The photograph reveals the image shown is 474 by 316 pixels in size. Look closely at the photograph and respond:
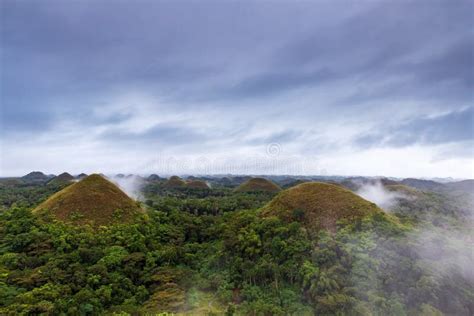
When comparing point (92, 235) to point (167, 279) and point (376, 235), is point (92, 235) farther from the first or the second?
point (376, 235)

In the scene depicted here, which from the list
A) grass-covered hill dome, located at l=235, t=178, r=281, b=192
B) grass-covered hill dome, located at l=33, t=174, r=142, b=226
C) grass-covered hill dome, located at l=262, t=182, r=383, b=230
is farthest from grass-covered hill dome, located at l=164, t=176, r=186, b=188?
grass-covered hill dome, located at l=262, t=182, r=383, b=230

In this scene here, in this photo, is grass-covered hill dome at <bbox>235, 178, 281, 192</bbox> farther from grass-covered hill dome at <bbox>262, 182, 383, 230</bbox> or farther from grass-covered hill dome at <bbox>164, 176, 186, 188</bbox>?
grass-covered hill dome at <bbox>262, 182, 383, 230</bbox>

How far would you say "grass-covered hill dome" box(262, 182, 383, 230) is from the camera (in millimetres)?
23438

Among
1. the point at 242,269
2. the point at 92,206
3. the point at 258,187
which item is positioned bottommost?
the point at 242,269

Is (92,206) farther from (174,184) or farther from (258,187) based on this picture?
(174,184)

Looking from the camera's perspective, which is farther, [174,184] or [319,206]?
[174,184]

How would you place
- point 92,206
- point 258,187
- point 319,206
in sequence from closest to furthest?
1. point 319,206
2. point 92,206
3. point 258,187

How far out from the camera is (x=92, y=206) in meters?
27.1

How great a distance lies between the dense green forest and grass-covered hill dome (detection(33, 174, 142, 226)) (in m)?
1.31

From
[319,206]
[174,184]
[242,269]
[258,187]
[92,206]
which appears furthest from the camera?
[174,184]

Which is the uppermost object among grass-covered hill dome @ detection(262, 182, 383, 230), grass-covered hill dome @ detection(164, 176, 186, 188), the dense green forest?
grass-covered hill dome @ detection(164, 176, 186, 188)

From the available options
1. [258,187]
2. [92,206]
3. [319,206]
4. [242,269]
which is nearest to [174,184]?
[258,187]

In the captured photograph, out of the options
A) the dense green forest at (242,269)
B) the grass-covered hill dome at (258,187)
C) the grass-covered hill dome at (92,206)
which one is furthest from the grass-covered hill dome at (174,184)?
Result: the dense green forest at (242,269)

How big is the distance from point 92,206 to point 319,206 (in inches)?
789
